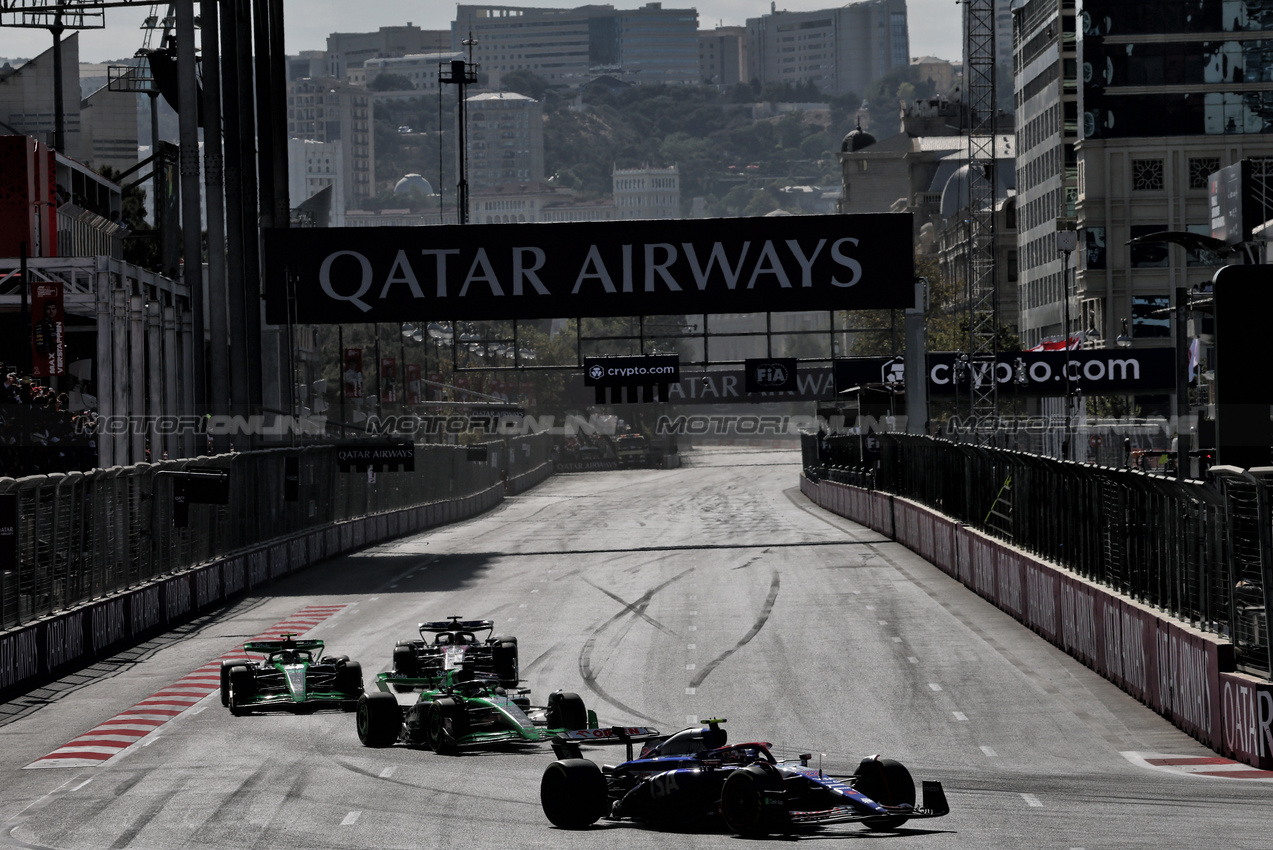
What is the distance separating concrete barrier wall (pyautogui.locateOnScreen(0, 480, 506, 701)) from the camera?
2297 centimetres

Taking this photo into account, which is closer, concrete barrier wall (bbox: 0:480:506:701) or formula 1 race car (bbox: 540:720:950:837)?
formula 1 race car (bbox: 540:720:950:837)

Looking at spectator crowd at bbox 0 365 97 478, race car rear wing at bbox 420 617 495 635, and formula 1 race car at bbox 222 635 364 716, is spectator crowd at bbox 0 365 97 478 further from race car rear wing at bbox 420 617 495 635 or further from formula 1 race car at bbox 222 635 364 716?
race car rear wing at bbox 420 617 495 635

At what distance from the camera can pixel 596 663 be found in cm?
2359

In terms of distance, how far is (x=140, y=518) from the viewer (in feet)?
97.0

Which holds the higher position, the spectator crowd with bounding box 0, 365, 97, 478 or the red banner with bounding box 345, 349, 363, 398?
the red banner with bounding box 345, 349, 363, 398

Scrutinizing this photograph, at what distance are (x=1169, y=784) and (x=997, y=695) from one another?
567 cm

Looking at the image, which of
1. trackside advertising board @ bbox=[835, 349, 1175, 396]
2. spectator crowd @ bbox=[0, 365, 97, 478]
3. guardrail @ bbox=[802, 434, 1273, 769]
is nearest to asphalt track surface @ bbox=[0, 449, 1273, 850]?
guardrail @ bbox=[802, 434, 1273, 769]

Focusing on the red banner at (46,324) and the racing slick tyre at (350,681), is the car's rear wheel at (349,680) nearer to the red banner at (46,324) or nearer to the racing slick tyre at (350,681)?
the racing slick tyre at (350,681)

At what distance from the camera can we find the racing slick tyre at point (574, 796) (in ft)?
44.3

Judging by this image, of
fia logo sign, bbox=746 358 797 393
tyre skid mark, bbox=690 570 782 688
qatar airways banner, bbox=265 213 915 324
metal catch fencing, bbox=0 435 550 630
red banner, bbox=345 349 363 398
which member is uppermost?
qatar airways banner, bbox=265 213 915 324

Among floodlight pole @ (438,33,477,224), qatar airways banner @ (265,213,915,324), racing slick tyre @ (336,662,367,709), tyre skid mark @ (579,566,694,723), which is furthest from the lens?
floodlight pole @ (438,33,477,224)

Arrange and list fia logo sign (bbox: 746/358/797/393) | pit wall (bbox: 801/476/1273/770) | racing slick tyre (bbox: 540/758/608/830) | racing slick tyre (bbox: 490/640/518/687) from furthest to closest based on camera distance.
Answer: fia logo sign (bbox: 746/358/797/393)
racing slick tyre (bbox: 490/640/518/687)
pit wall (bbox: 801/476/1273/770)
racing slick tyre (bbox: 540/758/608/830)

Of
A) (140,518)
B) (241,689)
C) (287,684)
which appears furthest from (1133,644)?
(140,518)

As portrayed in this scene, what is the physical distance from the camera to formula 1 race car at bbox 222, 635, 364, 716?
64.6 ft
